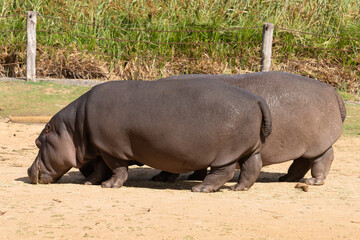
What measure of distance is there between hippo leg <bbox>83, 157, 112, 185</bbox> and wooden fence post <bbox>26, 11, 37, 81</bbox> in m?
7.12

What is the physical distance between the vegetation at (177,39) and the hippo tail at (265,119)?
24.4 feet

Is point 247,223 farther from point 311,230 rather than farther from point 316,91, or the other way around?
point 316,91

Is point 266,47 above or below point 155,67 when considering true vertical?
above

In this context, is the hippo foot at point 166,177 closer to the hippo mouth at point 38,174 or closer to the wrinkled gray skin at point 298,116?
the wrinkled gray skin at point 298,116

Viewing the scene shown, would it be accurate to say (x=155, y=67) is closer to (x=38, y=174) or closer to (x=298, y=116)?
(x=38, y=174)

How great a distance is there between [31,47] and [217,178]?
27.0 feet

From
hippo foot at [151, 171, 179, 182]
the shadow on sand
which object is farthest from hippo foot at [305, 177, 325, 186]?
hippo foot at [151, 171, 179, 182]

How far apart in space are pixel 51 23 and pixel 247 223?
10.2 meters

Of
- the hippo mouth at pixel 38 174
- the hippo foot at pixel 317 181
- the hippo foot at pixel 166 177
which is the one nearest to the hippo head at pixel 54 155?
the hippo mouth at pixel 38 174

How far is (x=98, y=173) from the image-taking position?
5629mm

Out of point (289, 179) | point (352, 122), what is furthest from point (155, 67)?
point (289, 179)

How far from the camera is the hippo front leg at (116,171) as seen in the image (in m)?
5.38

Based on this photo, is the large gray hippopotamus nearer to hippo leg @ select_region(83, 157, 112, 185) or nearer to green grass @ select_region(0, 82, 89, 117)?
hippo leg @ select_region(83, 157, 112, 185)

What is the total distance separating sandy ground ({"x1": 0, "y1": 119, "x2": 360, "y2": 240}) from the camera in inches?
152
